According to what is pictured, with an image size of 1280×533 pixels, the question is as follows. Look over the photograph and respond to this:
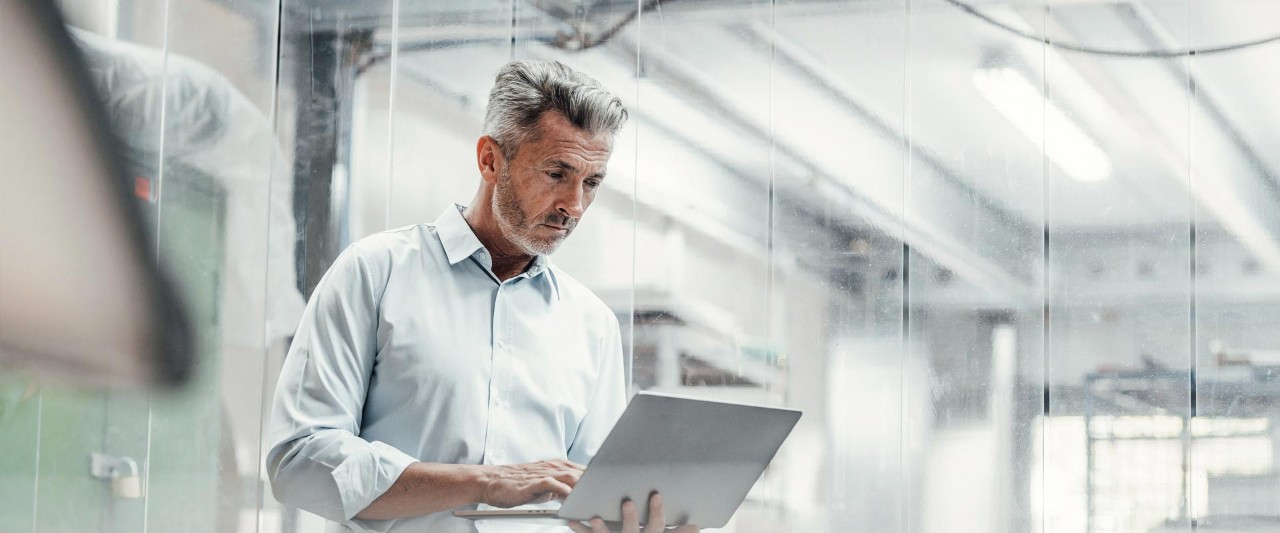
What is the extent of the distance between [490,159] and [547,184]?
0.33ft

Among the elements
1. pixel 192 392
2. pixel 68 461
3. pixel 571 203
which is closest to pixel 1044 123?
pixel 571 203

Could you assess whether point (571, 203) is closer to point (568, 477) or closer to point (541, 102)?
point (541, 102)

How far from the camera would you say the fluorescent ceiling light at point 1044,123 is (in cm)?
224

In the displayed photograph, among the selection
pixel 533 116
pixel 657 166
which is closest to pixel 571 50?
pixel 657 166

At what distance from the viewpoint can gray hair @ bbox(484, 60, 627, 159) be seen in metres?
1.82

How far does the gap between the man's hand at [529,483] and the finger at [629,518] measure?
2.7 inches

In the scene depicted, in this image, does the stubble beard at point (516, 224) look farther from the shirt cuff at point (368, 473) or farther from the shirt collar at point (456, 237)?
the shirt cuff at point (368, 473)

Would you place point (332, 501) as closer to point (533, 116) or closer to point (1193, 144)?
point (533, 116)

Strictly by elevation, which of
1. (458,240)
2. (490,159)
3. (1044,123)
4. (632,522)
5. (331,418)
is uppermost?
(1044,123)

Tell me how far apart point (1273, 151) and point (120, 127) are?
1.95m

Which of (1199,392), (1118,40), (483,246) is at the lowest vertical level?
(1199,392)

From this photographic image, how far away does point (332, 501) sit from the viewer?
1639mm

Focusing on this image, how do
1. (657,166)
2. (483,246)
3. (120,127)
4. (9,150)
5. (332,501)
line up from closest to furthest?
(332,501), (483,246), (9,150), (120,127), (657,166)

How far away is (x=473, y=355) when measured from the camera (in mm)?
1767
